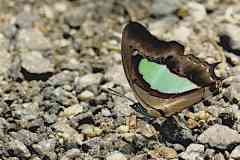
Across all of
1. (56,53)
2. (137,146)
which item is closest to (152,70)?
(137,146)

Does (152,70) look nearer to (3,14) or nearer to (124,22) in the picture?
(124,22)

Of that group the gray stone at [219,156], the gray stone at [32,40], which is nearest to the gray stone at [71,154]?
the gray stone at [219,156]

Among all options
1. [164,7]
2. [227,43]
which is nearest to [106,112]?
[227,43]

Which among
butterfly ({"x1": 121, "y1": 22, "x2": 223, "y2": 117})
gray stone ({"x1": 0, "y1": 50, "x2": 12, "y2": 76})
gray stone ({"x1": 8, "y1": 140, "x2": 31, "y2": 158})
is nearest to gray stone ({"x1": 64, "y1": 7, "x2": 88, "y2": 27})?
gray stone ({"x1": 0, "y1": 50, "x2": 12, "y2": 76})

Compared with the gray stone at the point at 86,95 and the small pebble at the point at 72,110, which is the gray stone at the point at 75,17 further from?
the small pebble at the point at 72,110

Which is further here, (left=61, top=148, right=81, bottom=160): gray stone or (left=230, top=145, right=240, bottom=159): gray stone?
(left=61, top=148, right=81, bottom=160): gray stone

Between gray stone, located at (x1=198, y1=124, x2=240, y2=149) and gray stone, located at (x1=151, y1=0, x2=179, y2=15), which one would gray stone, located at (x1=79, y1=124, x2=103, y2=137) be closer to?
gray stone, located at (x1=198, y1=124, x2=240, y2=149)
